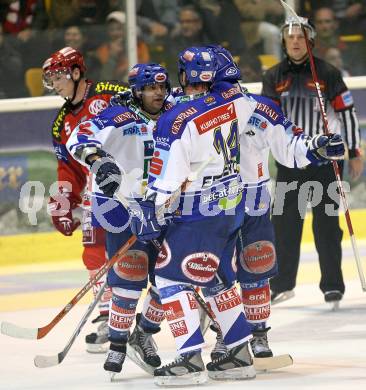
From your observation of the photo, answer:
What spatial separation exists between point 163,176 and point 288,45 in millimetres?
2419

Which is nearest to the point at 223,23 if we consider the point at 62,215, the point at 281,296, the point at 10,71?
the point at 10,71

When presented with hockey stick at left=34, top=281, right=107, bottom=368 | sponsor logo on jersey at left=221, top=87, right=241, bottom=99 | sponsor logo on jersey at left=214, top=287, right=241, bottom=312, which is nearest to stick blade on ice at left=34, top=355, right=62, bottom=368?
hockey stick at left=34, top=281, right=107, bottom=368

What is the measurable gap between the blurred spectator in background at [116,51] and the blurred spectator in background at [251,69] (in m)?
0.71

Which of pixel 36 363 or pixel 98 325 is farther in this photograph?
pixel 98 325

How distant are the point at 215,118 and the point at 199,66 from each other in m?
0.22

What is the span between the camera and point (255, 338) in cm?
634

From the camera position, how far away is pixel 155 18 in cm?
1016

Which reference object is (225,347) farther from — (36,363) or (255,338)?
(36,363)

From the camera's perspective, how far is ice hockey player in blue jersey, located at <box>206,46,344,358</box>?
6.13 meters

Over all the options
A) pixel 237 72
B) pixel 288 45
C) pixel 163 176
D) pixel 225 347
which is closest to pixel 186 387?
pixel 225 347

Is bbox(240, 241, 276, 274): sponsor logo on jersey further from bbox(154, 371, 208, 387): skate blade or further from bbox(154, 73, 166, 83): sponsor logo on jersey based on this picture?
bbox(154, 73, 166, 83): sponsor logo on jersey

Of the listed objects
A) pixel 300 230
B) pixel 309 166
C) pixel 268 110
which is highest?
pixel 268 110

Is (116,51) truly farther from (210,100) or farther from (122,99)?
(210,100)

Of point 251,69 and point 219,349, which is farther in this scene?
point 251,69
